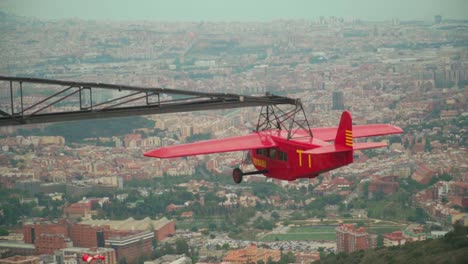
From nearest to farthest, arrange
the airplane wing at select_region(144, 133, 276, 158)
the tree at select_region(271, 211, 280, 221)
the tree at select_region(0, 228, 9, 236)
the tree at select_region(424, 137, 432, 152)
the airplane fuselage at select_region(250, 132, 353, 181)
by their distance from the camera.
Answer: the airplane fuselage at select_region(250, 132, 353, 181), the airplane wing at select_region(144, 133, 276, 158), the tree at select_region(0, 228, 9, 236), the tree at select_region(271, 211, 280, 221), the tree at select_region(424, 137, 432, 152)

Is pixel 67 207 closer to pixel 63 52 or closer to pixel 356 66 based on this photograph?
pixel 63 52

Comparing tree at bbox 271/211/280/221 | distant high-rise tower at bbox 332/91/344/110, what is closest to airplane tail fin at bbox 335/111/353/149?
tree at bbox 271/211/280/221

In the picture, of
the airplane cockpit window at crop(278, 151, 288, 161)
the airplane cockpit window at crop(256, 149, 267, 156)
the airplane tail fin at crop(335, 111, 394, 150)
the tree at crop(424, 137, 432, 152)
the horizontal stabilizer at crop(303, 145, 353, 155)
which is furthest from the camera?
the tree at crop(424, 137, 432, 152)

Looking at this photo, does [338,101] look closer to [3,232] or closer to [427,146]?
[427,146]

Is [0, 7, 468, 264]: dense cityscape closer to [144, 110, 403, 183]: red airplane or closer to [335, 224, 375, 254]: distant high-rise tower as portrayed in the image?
[335, 224, 375, 254]: distant high-rise tower

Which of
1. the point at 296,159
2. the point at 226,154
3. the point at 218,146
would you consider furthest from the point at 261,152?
the point at 226,154

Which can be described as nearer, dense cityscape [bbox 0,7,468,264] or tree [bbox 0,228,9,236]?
dense cityscape [bbox 0,7,468,264]

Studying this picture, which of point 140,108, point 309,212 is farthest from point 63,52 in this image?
point 140,108
